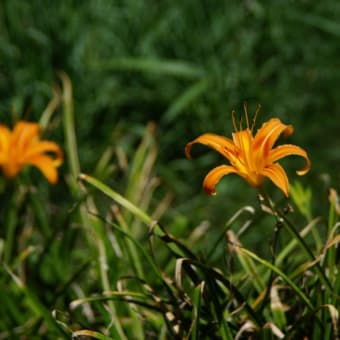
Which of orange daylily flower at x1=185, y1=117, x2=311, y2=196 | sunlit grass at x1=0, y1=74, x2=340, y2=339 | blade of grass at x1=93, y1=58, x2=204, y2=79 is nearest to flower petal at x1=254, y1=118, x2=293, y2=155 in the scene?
orange daylily flower at x1=185, y1=117, x2=311, y2=196

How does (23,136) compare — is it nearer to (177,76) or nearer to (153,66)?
(153,66)

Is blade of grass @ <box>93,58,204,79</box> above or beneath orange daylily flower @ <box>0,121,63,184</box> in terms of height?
above

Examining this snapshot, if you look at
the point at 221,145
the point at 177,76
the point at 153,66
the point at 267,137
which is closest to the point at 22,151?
the point at 221,145

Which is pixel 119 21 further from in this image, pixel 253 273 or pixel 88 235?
pixel 253 273

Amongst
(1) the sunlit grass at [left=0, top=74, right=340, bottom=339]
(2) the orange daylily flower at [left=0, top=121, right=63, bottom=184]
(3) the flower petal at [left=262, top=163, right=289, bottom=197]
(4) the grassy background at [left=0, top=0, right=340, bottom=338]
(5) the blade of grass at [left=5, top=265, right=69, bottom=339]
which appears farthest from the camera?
(4) the grassy background at [left=0, top=0, right=340, bottom=338]

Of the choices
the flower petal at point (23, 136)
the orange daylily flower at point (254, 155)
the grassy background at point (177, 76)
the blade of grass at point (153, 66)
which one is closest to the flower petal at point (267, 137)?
the orange daylily flower at point (254, 155)

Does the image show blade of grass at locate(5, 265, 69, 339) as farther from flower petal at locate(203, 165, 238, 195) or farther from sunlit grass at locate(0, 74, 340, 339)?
flower petal at locate(203, 165, 238, 195)
